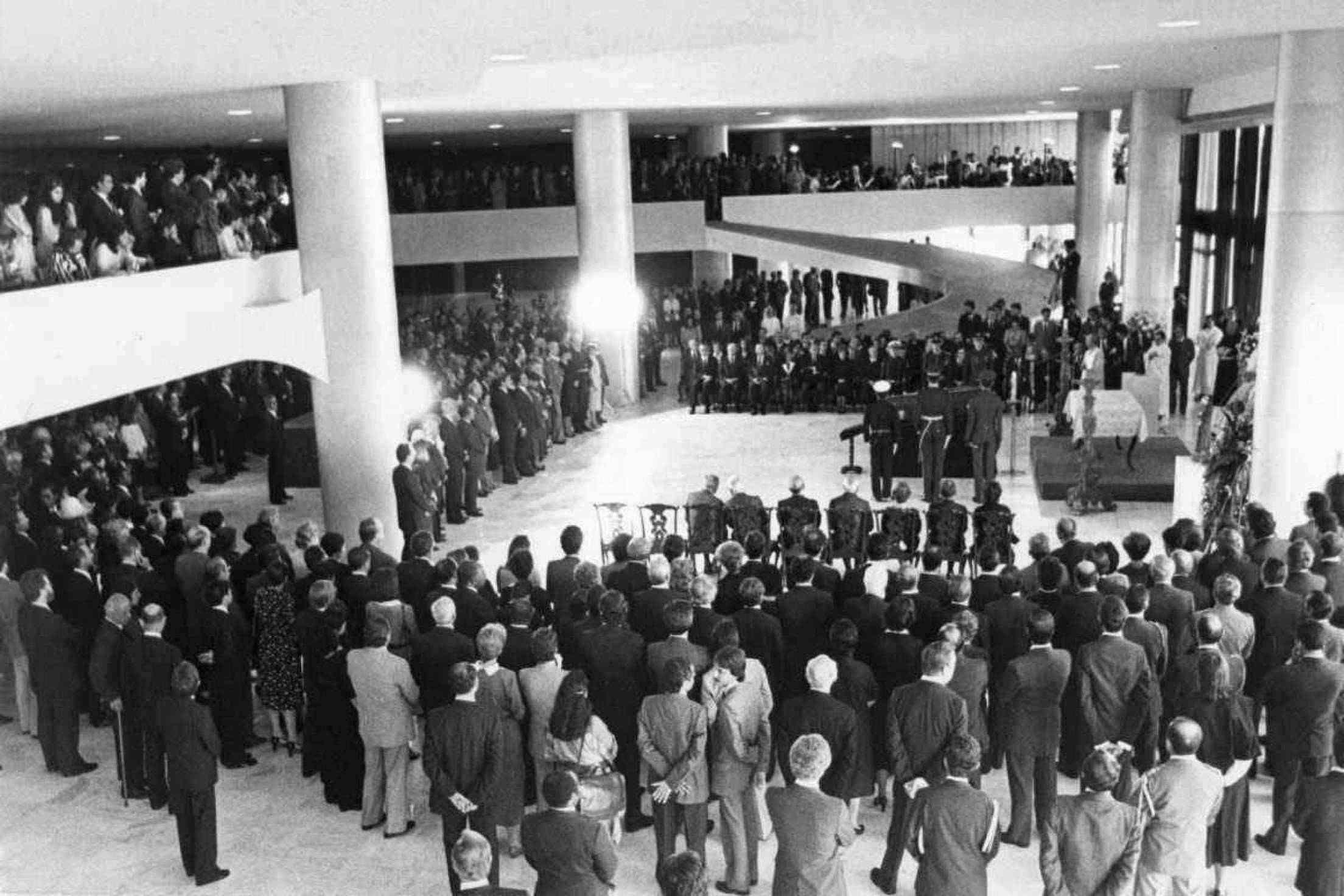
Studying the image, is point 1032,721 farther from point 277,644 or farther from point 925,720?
point 277,644

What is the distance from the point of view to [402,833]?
8492 mm

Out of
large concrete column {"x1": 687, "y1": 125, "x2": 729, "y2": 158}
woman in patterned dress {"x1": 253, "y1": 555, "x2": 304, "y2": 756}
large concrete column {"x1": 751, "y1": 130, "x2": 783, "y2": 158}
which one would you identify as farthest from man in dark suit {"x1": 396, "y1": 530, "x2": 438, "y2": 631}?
large concrete column {"x1": 751, "y1": 130, "x2": 783, "y2": 158}

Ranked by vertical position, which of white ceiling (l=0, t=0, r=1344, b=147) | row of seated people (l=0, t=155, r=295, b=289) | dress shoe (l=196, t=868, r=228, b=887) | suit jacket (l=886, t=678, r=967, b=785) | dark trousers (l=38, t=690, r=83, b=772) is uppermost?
white ceiling (l=0, t=0, r=1344, b=147)

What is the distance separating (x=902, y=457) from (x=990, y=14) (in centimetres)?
794

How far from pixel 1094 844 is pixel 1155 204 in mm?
19689

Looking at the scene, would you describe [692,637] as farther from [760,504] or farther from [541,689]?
[760,504]

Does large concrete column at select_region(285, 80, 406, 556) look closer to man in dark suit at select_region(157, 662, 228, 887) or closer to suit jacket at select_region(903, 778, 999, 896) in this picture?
man in dark suit at select_region(157, 662, 228, 887)

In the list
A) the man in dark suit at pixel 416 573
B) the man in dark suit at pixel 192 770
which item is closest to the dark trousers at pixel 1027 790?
the man in dark suit at pixel 416 573

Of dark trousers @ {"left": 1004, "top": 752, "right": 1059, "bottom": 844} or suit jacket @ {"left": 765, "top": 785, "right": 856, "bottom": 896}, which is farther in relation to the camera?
dark trousers @ {"left": 1004, "top": 752, "right": 1059, "bottom": 844}

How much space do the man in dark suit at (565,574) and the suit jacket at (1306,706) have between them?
467 centimetres

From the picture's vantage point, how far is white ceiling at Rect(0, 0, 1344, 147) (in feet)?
27.3

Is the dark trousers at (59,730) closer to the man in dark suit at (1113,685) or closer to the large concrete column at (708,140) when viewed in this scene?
the man in dark suit at (1113,685)

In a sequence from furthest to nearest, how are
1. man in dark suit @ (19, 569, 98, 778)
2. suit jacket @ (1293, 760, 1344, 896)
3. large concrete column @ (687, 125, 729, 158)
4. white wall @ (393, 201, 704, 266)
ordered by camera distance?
large concrete column @ (687, 125, 729, 158) → white wall @ (393, 201, 704, 266) → man in dark suit @ (19, 569, 98, 778) → suit jacket @ (1293, 760, 1344, 896)

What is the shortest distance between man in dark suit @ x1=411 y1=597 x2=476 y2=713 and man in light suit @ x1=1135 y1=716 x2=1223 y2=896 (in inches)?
154
